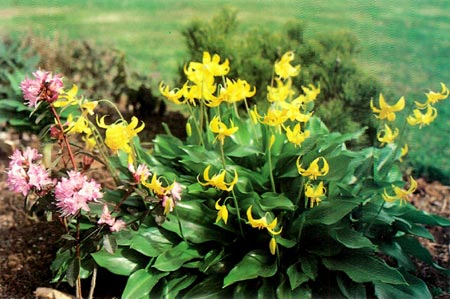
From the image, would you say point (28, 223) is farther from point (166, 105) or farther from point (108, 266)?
point (166, 105)

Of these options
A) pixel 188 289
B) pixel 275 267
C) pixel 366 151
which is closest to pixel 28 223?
pixel 188 289

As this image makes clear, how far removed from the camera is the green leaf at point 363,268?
343 centimetres

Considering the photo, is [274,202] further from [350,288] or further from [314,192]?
[350,288]

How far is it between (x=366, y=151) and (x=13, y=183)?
6.84 feet

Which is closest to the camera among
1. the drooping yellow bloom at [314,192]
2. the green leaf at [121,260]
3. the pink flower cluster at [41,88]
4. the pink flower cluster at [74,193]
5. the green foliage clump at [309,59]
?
the pink flower cluster at [74,193]

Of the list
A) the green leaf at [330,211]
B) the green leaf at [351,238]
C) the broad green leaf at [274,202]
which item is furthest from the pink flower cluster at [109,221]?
the green leaf at [351,238]

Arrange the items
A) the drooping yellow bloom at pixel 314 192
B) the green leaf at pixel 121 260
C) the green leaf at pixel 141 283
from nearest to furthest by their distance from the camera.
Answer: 1. the drooping yellow bloom at pixel 314 192
2. the green leaf at pixel 141 283
3. the green leaf at pixel 121 260

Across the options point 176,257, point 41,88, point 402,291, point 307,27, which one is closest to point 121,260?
point 176,257

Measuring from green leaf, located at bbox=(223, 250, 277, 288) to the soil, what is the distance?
734 mm

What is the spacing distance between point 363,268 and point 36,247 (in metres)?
1.92

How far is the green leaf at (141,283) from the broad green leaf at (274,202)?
0.59 meters

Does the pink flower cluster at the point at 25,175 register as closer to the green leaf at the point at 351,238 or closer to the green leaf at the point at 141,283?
the green leaf at the point at 141,283

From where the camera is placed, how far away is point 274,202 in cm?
354

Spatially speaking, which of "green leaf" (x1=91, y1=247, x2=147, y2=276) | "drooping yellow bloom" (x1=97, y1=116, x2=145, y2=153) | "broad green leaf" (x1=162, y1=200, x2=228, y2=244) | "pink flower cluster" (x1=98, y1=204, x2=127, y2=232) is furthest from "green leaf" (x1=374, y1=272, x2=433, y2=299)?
"drooping yellow bloom" (x1=97, y1=116, x2=145, y2=153)
